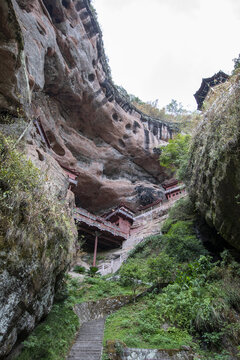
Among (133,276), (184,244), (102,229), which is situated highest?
(184,244)

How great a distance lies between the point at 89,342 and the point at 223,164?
22.8ft

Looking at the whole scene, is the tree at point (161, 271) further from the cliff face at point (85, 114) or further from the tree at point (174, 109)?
the tree at point (174, 109)

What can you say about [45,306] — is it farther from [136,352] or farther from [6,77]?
[6,77]

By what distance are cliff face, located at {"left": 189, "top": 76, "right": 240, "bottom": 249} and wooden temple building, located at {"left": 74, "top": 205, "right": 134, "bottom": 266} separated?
12730mm

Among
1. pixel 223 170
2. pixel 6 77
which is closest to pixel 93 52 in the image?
pixel 6 77

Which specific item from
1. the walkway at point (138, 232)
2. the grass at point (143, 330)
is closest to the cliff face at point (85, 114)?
the walkway at point (138, 232)

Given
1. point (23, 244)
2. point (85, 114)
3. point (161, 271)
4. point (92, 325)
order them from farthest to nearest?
point (85, 114) < point (161, 271) < point (92, 325) < point (23, 244)

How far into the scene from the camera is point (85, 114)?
28.4 metres

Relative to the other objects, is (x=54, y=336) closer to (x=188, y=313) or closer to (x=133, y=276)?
(x=188, y=313)

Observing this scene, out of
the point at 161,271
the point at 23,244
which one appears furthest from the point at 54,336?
the point at 161,271

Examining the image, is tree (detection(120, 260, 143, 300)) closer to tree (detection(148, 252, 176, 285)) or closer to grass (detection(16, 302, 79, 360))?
tree (detection(148, 252, 176, 285))

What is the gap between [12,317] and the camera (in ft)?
15.0

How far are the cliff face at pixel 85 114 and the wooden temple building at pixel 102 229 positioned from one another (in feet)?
18.6

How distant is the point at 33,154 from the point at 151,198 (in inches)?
852
